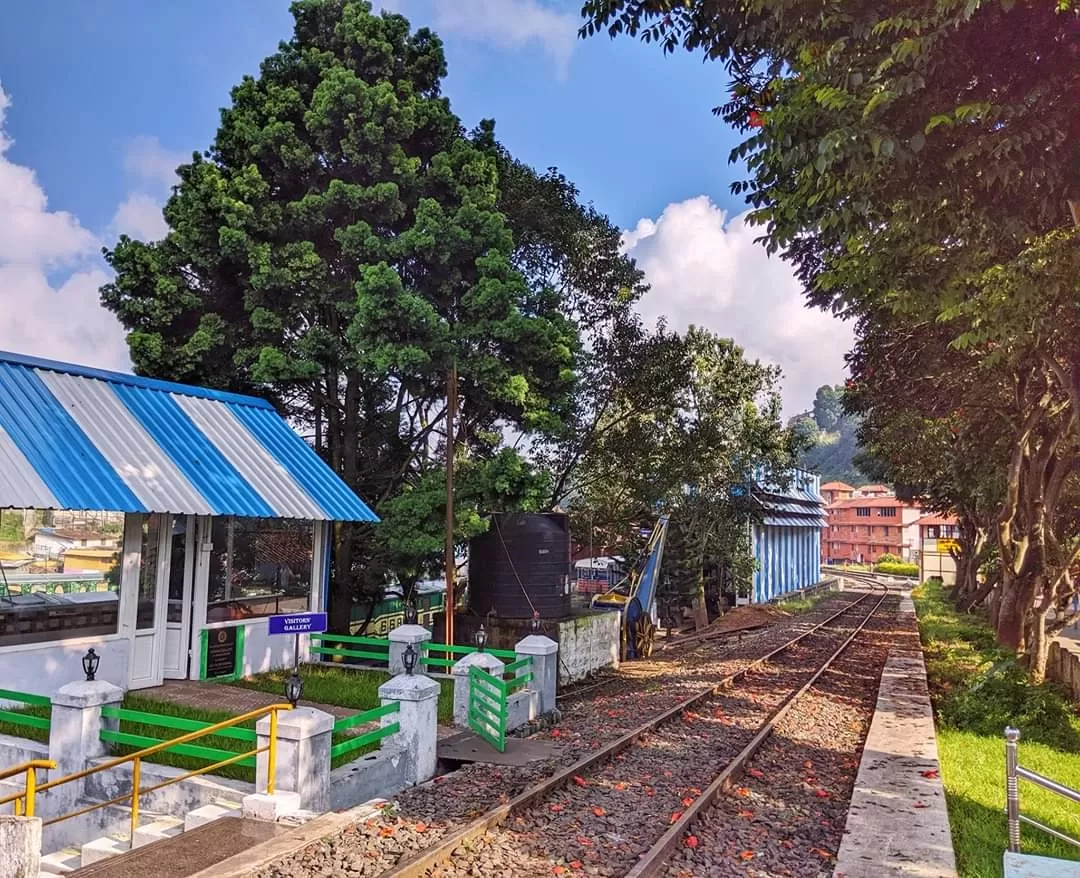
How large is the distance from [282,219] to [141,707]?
35.1 feet

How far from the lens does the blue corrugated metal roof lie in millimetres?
11703

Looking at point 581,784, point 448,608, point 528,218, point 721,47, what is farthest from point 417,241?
point 581,784

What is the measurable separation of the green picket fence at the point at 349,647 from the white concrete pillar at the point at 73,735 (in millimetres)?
5360

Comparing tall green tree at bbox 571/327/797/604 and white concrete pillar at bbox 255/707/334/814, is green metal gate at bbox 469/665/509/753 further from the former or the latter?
tall green tree at bbox 571/327/797/604

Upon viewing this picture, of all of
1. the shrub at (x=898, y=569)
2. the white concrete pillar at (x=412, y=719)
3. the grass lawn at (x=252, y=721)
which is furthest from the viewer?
the shrub at (x=898, y=569)

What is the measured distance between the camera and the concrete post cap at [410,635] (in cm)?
1464

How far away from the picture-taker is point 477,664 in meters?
12.9

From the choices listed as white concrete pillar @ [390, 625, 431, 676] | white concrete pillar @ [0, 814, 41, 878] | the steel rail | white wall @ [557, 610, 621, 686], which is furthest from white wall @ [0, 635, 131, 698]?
white wall @ [557, 610, 621, 686]

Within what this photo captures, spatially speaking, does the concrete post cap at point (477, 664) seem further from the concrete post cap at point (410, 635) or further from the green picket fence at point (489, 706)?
the concrete post cap at point (410, 635)

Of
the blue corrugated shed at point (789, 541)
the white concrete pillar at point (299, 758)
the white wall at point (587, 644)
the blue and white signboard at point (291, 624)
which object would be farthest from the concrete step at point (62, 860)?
the blue corrugated shed at point (789, 541)

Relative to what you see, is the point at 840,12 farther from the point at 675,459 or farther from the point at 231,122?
the point at 675,459

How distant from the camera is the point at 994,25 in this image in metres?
7.88

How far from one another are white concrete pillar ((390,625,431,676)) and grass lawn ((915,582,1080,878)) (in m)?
8.23

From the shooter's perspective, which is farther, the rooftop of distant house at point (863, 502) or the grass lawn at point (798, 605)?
the rooftop of distant house at point (863, 502)
